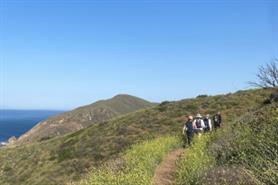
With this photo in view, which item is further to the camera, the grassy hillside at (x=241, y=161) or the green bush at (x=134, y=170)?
the green bush at (x=134, y=170)

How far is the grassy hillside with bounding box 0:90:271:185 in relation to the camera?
3353cm

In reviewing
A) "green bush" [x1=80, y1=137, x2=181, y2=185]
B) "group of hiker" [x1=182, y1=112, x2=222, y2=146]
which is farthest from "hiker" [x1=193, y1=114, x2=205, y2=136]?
"green bush" [x1=80, y1=137, x2=181, y2=185]

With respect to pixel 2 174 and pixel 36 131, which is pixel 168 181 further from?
pixel 36 131

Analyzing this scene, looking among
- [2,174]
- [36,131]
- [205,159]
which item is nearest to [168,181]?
[205,159]

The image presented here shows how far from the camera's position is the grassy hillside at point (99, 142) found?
3353 cm

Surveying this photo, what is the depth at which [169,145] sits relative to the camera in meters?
22.7

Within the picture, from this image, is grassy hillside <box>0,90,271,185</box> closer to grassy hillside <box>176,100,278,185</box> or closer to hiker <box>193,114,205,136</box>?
hiker <box>193,114,205,136</box>

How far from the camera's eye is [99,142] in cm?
3941

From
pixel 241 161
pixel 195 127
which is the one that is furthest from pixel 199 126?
pixel 241 161

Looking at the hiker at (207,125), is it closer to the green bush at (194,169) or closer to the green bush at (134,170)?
the green bush at (134,170)

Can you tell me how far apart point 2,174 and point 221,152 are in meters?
30.2

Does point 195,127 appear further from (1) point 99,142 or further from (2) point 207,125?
(1) point 99,142

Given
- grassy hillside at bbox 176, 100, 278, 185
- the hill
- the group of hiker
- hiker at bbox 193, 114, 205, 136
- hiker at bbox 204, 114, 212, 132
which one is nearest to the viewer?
grassy hillside at bbox 176, 100, 278, 185

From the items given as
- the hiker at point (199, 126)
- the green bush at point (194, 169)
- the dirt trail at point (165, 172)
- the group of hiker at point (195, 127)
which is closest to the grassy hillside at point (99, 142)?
the group of hiker at point (195, 127)
